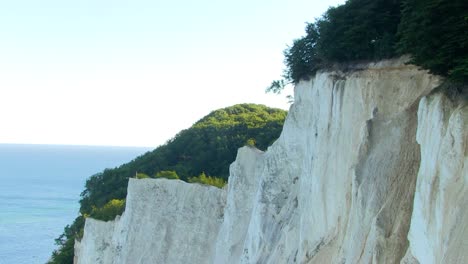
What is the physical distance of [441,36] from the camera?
9.24 meters

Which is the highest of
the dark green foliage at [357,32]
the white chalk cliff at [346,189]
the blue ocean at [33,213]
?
the dark green foliage at [357,32]

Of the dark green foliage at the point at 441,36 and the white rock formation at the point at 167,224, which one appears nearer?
the dark green foliage at the point at 441,36

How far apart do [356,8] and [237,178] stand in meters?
9.61

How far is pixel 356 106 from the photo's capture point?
1300 centimetres

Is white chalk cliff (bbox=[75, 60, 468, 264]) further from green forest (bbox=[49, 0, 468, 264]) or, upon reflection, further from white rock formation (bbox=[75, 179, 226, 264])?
green forest (bbox=[49, 0, 468, 264])

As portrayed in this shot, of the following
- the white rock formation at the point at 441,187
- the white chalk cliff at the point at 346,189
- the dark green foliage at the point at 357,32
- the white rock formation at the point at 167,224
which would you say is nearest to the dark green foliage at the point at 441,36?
the white chalk cliff at the point at 346,189

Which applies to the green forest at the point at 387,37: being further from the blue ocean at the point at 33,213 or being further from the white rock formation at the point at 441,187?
the blue ocean at the point at 33,213

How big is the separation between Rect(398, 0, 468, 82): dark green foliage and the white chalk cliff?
525 mm

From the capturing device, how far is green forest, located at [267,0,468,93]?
9.10m

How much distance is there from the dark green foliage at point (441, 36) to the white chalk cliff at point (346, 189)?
0.52 m

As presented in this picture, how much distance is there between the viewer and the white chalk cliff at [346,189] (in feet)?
27.7

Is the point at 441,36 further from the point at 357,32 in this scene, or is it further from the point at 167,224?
the point at 167,224

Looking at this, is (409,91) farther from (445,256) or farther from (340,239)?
(445,256)

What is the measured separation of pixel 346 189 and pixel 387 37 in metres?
3.43
